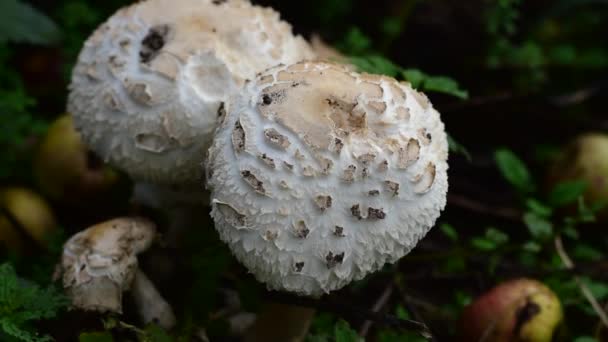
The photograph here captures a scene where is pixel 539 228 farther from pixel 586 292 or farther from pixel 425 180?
pixel 425 180

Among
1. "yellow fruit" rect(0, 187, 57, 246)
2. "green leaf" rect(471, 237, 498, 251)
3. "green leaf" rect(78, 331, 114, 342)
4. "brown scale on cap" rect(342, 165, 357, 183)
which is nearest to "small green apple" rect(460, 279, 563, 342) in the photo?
"green leaf" rect(471, 237, 498, 251)

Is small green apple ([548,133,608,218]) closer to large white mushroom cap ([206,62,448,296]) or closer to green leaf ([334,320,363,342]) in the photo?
large white mushroom cap ([206,62,448,296])

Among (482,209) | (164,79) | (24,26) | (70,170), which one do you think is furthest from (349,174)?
(24,26)

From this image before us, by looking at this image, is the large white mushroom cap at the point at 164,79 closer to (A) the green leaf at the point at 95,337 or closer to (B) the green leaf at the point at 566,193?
(A) the green leaf at the point at 95,337

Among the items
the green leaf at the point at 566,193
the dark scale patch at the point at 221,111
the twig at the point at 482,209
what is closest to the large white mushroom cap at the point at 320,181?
the dark scale patch at the point at 221,111

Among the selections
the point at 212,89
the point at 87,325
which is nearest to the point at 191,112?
the point at 212,89
